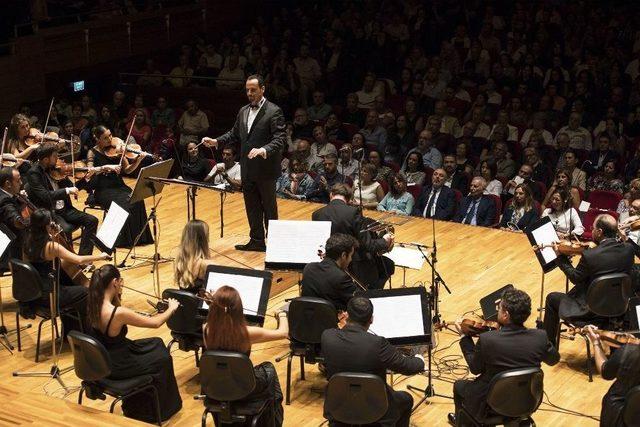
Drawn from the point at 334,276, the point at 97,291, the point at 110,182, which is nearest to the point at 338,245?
the point at 334,276

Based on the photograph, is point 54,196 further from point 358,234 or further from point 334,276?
point 334,276

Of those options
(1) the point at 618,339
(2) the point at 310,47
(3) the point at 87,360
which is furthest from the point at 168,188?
(1) the point at 618,339

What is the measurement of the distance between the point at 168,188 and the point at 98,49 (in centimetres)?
460

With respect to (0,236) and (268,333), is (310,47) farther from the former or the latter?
(268,333)

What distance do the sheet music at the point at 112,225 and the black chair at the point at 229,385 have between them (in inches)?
94.3

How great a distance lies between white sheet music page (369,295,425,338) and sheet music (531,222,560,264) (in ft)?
5.20

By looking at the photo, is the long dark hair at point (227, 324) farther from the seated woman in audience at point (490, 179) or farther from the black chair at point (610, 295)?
the seated woman in audience at point (490, 179)

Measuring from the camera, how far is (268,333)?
5.43 meters

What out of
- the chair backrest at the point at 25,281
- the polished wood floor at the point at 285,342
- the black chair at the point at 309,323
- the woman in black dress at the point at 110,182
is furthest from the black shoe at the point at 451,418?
the woman in black dress at the point at 110,182

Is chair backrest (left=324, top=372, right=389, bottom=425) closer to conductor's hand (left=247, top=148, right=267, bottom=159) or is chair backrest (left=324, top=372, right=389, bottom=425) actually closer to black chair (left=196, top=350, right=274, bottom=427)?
black chair (left=196, top=350, right=274, bottom=427)

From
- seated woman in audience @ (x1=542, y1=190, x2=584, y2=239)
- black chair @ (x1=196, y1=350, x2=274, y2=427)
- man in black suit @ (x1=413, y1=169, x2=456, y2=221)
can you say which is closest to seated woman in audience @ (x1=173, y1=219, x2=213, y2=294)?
black chair @ (x1=196, y1=350, x2=274, y2=427)

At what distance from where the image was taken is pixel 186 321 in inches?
245

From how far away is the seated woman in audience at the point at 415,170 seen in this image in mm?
10641

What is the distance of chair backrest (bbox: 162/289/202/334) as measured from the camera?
6.17 metres
